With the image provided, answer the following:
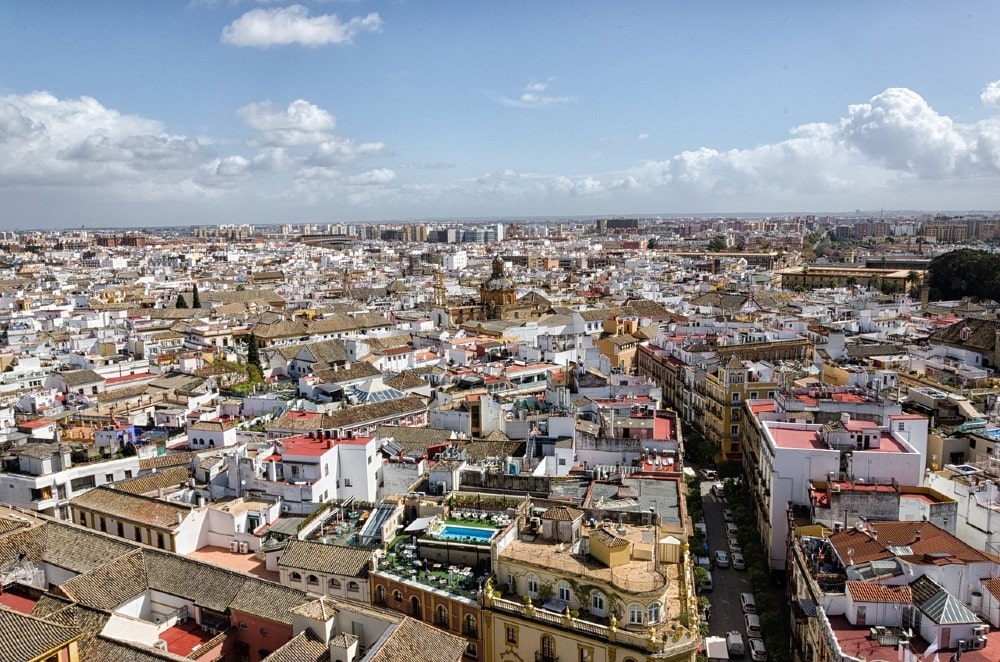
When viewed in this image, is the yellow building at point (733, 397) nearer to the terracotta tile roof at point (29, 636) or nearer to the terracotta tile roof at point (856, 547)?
the terracotta tile roof at point (856, 547)

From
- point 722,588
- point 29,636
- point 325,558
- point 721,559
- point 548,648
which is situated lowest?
point 722,588

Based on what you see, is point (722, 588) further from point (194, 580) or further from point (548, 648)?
point (194, 580)

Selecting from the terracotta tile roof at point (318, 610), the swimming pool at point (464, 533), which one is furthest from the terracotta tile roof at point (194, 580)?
the swimming pool at point (464, 533)

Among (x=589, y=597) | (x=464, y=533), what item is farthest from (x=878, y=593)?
(x=464, y=533)

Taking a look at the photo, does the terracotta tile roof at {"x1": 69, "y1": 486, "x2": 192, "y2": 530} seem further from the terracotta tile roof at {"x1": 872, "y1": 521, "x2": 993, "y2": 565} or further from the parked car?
the terracotta tile roof at {"x1": 872, "y1": 521, "x2": 993, "y2": 565}

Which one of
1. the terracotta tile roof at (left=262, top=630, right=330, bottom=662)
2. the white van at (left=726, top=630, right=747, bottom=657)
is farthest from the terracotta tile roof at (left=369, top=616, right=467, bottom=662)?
the white van at (left=726, top=630, right=747, bottom=657)
